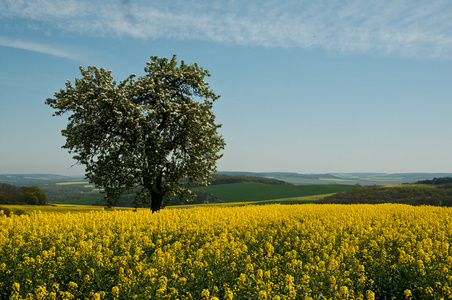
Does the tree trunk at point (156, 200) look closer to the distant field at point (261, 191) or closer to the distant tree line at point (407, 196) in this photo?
the distant tree line at point (407, 196)

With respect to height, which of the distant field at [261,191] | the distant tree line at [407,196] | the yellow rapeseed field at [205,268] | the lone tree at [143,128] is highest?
the lone tree at [143,128]

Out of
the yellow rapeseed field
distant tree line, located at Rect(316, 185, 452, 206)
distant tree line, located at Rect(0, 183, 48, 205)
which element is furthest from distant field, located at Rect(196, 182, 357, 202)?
the yellow rapeseed field

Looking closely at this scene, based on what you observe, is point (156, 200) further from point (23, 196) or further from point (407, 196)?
point (407, 196)

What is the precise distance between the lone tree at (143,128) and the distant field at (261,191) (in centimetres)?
5937

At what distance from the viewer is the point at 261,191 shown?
98562 millimetres

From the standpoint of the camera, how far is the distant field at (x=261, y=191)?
295 feet

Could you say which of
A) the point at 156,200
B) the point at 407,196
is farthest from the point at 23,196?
the point at 407,196

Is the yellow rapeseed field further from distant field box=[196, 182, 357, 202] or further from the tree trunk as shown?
distant field box=[196, 182, 357, 202]

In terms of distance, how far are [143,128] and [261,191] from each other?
7534 cm

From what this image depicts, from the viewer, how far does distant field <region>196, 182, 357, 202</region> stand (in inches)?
3536

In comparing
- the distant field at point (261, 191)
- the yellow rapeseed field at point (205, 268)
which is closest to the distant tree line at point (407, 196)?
the distant field at point (261, 191)

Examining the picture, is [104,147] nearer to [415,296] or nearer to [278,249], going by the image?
[278,249]

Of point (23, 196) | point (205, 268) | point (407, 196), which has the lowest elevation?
point (407, 196)

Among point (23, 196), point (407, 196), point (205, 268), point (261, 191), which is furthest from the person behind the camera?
point (261, 191)
